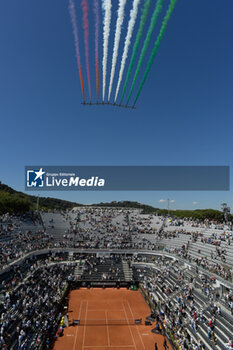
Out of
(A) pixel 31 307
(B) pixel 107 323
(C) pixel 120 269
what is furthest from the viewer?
(C) pixel 120 269

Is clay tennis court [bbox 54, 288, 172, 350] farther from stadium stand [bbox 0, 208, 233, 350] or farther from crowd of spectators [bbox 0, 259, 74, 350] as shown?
crowd of spectators [bbox 0, 259, 74, 350]

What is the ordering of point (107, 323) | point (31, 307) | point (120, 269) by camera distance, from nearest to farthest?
1. point (31, 307)
2. point (107, 323)
3. point (120, 269)

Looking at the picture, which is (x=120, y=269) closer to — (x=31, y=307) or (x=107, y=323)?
(x=107, y=323)

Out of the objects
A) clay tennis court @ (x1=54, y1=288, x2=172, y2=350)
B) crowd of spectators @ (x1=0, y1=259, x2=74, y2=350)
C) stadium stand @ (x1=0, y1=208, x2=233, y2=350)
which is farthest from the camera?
stadium stand @ (x1=0, y1=208, x2=233, y2=350)

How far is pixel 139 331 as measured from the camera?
1031 inches

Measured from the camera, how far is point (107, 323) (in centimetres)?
2833

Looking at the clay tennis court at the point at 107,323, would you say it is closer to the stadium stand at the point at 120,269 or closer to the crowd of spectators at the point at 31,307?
the stadium stand at the point at 120,269

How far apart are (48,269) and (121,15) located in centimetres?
4003

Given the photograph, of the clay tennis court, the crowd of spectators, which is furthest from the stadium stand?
the clay tennis court

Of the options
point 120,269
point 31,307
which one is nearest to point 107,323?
point 31,307

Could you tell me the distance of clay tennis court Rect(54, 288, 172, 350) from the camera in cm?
2358

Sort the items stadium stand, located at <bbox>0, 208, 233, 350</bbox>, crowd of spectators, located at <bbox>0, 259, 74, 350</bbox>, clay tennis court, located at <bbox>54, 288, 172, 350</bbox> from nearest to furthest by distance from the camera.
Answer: crowd of spectators, located at <bbox>0, 259, 74, 350</bbox>, clay tennis court, located at <bbox>54, 288, 172, 350</bbox>, stadium stand, located at <bbox>0, 208, 233, 350</bbox>

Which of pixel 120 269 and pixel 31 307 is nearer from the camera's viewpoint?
pixel 31 307

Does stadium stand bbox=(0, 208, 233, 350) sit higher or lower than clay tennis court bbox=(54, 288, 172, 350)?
higher
